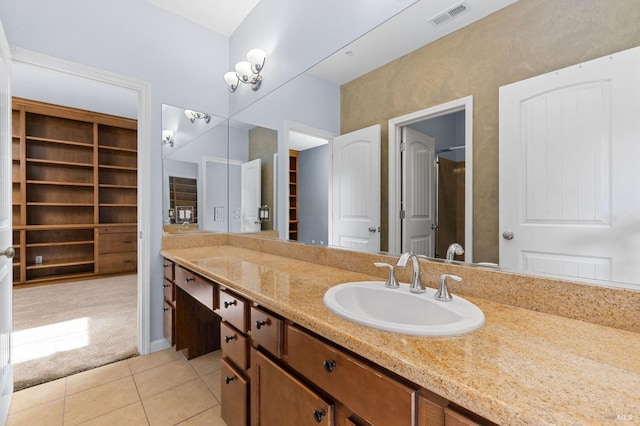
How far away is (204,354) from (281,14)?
257cm

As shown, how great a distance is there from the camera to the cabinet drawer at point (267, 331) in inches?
38.0

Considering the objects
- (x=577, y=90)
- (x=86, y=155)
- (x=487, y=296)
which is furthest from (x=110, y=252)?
(x=577, y=90)

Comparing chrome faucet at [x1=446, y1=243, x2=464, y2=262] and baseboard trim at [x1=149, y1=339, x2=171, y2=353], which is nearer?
chrome faucet at [x1=446, y1=243, x2=464, y2=262]

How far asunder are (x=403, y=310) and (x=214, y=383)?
1476 millimetres

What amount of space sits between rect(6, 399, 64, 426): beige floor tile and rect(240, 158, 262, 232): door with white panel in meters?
1.49

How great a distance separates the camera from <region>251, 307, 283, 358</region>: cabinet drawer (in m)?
0.97

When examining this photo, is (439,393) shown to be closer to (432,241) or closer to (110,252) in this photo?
(432,241)

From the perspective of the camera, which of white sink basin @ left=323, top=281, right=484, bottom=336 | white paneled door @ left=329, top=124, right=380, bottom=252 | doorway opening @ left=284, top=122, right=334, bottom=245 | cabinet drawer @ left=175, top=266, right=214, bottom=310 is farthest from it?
doorway opening @ left=284, top=122, right=334, bottom=245

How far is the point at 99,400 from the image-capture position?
1669 millimetres

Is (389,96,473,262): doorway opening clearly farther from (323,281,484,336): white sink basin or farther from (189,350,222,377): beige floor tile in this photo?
(189,350,222,377): beige floor tile

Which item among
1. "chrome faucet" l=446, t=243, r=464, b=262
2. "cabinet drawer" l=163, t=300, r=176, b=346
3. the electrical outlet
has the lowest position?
"cabinet drawer" l=163, t=300, r=176, b=346

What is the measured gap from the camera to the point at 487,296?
961 mm

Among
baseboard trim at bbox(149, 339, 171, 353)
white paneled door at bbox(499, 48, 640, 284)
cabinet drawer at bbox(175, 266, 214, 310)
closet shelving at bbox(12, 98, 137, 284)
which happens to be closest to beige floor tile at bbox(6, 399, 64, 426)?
baseboard trim at bbox(149, 339, 171, 353)

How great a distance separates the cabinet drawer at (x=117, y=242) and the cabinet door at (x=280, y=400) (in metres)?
4.59
